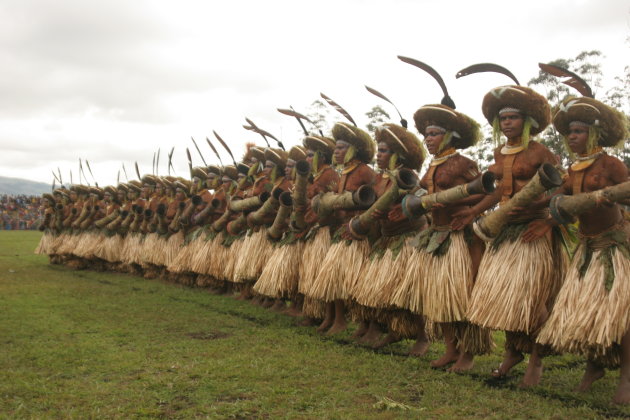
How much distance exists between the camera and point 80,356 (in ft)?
13.9

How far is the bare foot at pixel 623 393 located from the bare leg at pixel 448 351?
118cm

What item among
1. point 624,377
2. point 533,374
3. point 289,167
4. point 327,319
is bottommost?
point 327,319

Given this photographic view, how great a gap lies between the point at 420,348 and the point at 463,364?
0.58m

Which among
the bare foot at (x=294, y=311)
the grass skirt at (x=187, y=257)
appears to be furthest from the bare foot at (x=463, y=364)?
the grass skirt at (x=187, y=257)

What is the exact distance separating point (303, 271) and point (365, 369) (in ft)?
6.13

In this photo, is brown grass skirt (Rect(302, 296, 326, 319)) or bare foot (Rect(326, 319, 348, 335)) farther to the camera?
brown grass skirt (Rect(302, 296, 326, 319))

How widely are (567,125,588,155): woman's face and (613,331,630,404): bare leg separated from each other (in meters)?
1.07

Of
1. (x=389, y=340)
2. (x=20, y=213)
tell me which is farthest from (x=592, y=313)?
(x=20, y=213)

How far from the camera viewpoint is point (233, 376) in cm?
366

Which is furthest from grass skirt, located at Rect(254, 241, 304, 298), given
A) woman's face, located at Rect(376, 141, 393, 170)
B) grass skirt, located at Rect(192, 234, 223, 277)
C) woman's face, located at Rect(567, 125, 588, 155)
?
woman's face, located at Rect(567, 125, 588, 155)

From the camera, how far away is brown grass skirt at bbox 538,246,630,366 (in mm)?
2852

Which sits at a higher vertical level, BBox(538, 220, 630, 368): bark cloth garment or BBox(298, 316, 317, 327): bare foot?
BBox(538, 220, 630, 368): bark cloth garment

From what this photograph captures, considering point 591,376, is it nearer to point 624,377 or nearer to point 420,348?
point 624,377

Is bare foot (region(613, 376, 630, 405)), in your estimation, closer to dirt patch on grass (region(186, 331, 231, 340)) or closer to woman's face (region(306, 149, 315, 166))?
dirt patch on grass (region(186, 331, 231, 340))
